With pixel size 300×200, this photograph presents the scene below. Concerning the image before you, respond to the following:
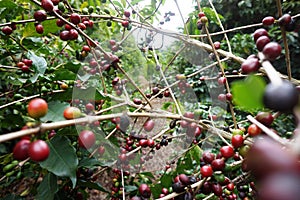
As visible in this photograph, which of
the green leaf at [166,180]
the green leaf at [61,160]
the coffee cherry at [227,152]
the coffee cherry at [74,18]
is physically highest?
the coffee cherry at [74,18]

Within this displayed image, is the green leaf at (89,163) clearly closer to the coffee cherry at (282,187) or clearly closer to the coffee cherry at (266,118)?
the coffee cherry at (266,118)

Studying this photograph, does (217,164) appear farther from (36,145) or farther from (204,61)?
(204,61)

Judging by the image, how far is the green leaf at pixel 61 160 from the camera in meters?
0.69

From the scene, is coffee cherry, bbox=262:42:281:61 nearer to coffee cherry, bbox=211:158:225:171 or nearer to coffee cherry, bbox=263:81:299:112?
coffee cherry, bbox=263:81:299:112

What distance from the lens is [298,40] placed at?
130 inches

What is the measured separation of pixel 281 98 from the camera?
0.25m

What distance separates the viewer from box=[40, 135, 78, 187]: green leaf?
688 mm

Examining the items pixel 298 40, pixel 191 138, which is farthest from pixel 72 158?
pixel 298 40

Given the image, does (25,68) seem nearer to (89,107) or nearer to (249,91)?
(89,107)

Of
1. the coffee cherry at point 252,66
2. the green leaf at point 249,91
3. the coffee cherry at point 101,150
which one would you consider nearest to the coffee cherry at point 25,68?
the coffee cherry at point 101,150

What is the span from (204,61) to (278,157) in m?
1.20

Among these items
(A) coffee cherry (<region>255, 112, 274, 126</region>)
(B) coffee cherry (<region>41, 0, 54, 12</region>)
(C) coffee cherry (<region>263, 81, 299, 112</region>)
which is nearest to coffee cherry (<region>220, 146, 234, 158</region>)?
(A) coffee cherry (<region>255, 112, 274, 126</region>)

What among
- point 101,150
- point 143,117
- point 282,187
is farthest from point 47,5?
point 282,187

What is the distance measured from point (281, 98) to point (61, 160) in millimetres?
599
